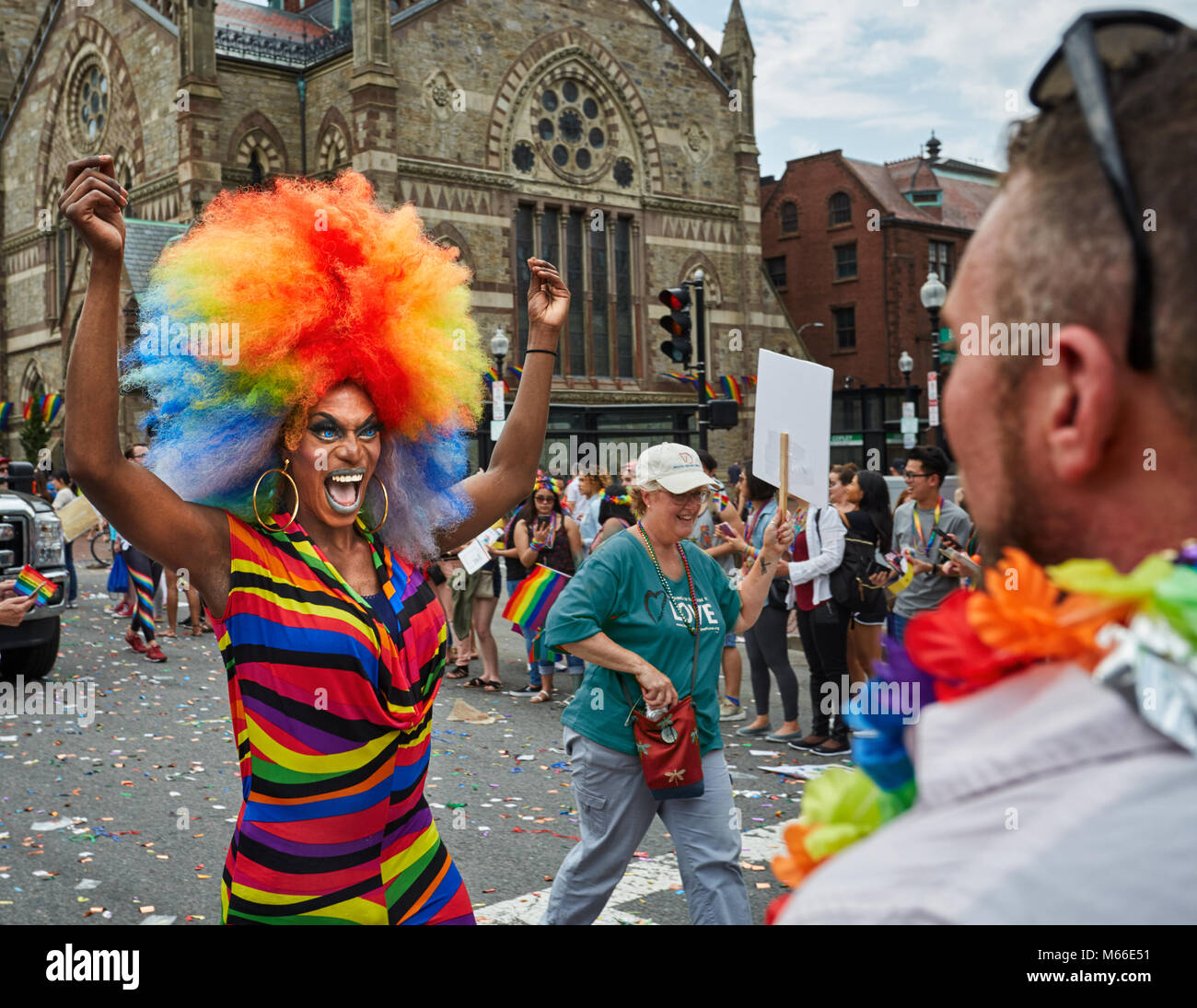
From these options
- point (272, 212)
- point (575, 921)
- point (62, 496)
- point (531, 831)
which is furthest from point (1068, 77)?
point (62, 496)

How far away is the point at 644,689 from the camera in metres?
4.02

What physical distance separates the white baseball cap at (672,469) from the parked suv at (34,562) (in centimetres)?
716

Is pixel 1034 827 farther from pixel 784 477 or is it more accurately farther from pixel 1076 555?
pixel 784 477

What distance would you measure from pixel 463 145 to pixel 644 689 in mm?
29197

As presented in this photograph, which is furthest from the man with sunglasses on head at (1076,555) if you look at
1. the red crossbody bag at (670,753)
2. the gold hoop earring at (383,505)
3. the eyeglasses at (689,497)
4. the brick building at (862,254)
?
the brick building at (862,254)

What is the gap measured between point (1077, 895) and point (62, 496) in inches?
722

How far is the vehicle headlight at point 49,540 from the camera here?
10234 mm

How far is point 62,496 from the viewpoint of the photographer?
17.0m

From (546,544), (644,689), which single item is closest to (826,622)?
(546,544)

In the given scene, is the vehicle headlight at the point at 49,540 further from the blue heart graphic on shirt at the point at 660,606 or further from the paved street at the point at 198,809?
the blue heart graphic on shirt at the point at 660,606

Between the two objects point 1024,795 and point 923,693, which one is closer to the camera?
point 1024,795

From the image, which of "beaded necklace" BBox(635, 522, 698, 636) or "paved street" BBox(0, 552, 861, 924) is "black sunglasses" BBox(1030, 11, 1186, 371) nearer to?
"beaded necklace" BBox(635, 522, 698, 636)

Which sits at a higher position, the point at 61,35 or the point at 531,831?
the point at 61,35

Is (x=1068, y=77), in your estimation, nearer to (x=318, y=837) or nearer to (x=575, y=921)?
(x=318, y=837)
